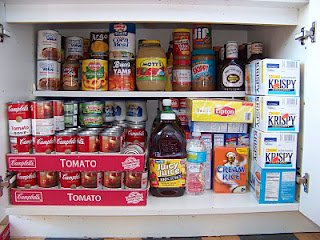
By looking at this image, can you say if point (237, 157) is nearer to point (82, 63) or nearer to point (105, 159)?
point (105, 159)

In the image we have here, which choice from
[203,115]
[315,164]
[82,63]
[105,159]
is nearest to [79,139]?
[105,159]

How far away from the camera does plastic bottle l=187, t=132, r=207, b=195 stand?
1075mm

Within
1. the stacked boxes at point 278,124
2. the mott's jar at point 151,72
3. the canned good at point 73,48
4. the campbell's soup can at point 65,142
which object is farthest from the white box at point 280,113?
the canned good at point 73,48

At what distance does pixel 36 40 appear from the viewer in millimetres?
1203

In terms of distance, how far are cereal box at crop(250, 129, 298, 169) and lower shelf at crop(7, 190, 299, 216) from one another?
0.13m

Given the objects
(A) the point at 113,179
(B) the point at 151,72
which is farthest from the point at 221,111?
(A) the point at 113,179

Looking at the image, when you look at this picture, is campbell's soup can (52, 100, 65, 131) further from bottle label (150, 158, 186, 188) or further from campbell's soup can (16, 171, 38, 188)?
bottle label (150, 158, 186, 188)

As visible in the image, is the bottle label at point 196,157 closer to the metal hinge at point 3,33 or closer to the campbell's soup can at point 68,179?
the campbell's soup can at point 68,179

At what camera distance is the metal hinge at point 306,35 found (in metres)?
0.91

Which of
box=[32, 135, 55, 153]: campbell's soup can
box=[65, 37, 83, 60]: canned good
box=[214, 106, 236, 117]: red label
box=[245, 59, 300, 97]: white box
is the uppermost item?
box=[65, 37, 83, 60]: canned good

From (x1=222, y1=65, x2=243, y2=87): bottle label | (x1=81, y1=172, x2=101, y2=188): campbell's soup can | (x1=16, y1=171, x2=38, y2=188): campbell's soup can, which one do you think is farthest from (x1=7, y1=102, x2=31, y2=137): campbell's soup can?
(x1=222, y1=65, x2=243, y2=87): bottle label

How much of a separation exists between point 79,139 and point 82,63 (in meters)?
0.30

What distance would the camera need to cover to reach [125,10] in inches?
37.6

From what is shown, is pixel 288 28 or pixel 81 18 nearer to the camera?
pixel 81 18
